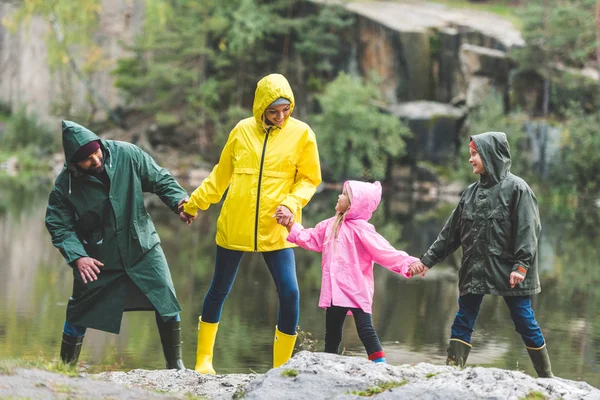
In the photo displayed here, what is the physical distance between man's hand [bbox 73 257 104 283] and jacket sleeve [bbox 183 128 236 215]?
757 millimetres

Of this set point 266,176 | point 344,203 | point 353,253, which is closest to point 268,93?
point 266,176

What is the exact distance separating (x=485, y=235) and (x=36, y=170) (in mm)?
28935

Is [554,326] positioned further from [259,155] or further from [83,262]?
[83,262]

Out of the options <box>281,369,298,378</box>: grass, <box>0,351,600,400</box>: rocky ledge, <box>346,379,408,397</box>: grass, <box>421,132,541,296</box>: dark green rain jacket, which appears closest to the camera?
<box>0,351,600,400</box>: rocky ledge

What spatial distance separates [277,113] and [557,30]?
25.6 metres

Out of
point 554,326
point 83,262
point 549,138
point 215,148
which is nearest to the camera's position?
point 83,262

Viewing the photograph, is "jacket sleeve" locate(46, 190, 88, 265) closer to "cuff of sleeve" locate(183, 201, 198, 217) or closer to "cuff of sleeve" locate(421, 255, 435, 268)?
"cuff of sleeve" locate(183, 201, 198, 217)

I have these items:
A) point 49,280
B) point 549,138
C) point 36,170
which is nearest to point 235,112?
point 36,170

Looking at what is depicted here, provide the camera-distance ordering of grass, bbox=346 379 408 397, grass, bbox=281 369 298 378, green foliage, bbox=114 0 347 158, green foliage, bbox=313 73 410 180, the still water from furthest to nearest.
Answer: green foliage, bbox=114 0 347 158, green foliage, bbox=313 73 410 180, the still water, grass, bbox=281 369 298 378, grass, bbox=346 379 408 397

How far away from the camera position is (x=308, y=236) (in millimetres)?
5699

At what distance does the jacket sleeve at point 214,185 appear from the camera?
588 centimetres

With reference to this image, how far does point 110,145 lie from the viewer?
5.56m

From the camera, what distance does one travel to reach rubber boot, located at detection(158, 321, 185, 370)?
5625 mm

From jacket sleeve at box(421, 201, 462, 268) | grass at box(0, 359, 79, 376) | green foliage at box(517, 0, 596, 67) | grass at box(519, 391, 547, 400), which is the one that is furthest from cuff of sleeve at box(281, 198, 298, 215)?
green foliage at box(517, 0, 596, 67)
